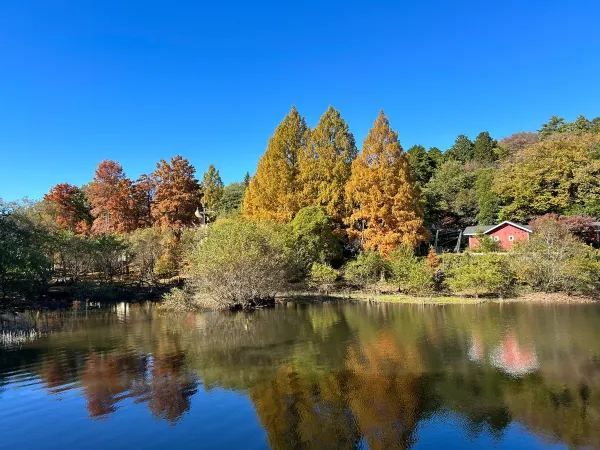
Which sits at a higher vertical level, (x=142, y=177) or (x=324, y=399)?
(x=142, y=177)

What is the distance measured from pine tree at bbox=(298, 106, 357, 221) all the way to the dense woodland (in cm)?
10

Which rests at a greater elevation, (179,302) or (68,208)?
(68,208)

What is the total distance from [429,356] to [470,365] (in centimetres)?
170

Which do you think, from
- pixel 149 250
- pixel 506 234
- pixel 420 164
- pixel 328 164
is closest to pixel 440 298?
pixel 506 234

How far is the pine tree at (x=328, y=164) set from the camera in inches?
1569

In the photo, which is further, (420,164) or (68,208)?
(420,164)

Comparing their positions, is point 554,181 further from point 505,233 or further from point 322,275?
point 322,275

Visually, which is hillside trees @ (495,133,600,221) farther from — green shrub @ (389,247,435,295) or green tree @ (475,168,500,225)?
green shrub @ (389,247,435,295)

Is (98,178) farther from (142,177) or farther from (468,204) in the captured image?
(468,204)

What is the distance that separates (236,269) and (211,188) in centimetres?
3088

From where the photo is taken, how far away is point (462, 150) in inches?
2680

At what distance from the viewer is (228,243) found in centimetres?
2809

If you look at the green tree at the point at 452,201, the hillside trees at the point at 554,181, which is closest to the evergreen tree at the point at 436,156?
the green tree at the point at 452,201

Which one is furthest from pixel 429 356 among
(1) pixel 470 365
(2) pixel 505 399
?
(2) pixel 505 399
